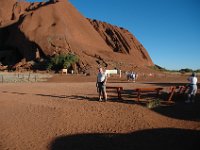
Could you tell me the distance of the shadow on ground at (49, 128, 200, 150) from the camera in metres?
7.24

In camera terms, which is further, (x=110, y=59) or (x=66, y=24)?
Result: (x=66, y=24)

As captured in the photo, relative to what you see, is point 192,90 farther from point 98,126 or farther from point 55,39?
point 55,39

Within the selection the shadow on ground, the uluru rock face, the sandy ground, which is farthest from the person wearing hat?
the uluru rock face

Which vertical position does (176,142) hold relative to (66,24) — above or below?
below

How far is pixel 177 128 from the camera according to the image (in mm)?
8766

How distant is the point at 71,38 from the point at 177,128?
52011 mm

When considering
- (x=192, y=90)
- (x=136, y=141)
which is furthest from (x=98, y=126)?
(x=192, y=90)

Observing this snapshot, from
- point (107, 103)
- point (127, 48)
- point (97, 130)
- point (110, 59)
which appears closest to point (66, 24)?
point (110, 59)

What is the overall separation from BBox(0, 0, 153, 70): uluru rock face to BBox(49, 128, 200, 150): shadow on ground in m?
40.2

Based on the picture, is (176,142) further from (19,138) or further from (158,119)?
(19,138)

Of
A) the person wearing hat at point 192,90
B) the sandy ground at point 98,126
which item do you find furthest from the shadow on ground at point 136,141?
the person wearing hat at point 192,90

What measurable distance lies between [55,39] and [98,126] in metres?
48.2

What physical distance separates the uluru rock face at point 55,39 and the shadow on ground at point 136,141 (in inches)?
1584

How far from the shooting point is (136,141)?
7660 mm
